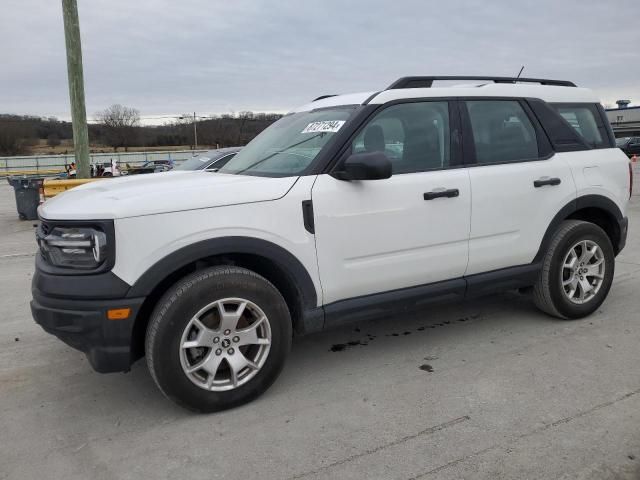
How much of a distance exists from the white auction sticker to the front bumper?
63.2 inches

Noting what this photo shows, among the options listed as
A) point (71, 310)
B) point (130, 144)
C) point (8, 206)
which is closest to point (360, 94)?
point (71, 310)

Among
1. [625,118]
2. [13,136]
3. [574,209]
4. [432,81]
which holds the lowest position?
[574,209]

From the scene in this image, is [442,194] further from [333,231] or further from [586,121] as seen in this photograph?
[586,121]

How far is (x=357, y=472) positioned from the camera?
8.26ft

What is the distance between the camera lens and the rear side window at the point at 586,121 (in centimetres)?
439

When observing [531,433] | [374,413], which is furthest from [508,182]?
[374,413]

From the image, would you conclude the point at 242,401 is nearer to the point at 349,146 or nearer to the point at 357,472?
the point at 357,472

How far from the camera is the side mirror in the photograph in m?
3.13

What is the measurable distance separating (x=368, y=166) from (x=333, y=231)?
0.45 metres

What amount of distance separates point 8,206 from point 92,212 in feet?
53.2

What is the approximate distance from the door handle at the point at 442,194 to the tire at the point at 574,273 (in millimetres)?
1121

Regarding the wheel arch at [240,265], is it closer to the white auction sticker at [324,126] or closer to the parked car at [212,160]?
the white auction sticker at [324,126]

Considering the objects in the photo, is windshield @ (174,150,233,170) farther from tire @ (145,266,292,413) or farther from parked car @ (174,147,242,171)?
tire @ (145,266,292,413)

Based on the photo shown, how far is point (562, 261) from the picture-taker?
4.25 meters
